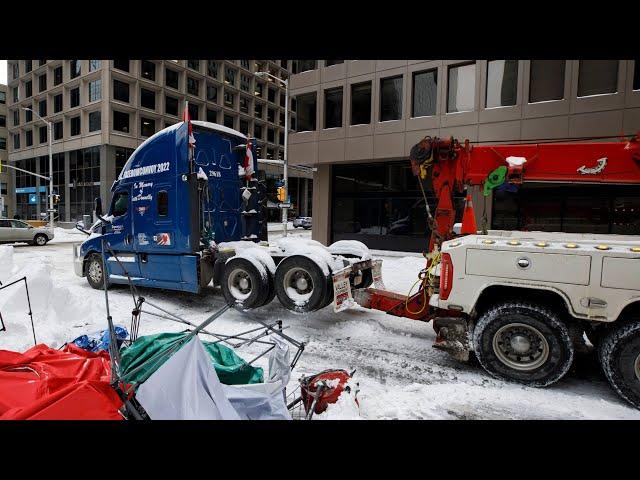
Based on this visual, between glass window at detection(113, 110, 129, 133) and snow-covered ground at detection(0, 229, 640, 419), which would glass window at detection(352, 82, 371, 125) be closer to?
snow-covered ground at detection(0, 229, 640, 419)

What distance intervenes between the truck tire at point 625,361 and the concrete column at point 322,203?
16.7 metres

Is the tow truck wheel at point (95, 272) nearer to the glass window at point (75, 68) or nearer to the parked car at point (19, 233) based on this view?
the parked car at point (19, 233)

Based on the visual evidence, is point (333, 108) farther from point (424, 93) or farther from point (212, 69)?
point (212, 69)

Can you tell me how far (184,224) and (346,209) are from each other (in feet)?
44.5

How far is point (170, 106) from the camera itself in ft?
138

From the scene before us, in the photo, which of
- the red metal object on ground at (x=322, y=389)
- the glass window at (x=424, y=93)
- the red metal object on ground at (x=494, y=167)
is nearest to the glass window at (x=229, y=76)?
the glass window at (x=424, y=93)

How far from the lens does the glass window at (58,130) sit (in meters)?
40.0

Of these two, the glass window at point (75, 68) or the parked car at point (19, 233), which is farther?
the glass window at point (75, 68)

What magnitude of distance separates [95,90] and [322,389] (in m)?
42.6

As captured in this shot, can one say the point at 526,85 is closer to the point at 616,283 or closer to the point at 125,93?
the point at 616,283

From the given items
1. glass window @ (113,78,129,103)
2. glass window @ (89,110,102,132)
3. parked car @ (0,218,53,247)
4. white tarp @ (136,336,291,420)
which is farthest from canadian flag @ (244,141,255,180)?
glass window @ (113,78,129,103)

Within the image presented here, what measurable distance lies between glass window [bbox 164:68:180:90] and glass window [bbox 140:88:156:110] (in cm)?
237

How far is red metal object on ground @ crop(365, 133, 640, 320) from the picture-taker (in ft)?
14.8

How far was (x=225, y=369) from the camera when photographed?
3.29 metres
